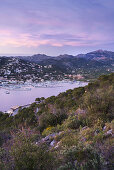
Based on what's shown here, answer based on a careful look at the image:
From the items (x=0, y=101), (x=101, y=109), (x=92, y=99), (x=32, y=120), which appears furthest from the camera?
(x=0, y=101)

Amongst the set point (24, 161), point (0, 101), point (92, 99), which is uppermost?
point (92, 99)

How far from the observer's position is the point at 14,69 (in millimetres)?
73562

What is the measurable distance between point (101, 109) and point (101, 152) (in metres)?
3.28

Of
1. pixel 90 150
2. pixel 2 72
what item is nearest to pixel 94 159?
pixel 90 150

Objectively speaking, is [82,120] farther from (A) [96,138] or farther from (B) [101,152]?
(B) [101,152]

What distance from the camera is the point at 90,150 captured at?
8.14ft

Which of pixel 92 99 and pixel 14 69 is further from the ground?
pixel 14 69

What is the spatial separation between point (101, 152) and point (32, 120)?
1086 centimetres

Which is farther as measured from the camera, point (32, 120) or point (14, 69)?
point (14, 69)

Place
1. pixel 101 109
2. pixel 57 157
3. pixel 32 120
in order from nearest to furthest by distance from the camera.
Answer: pixel 57 157
pixel 101 109
pixel 32 120

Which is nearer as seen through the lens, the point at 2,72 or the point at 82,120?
the point at 82,120

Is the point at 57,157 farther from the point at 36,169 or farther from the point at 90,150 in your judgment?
the point at 90,150

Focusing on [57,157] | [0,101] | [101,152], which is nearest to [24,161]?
[57,157]

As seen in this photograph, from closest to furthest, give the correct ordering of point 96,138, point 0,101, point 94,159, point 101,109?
point 94,159 → point 96,138 → point 101,109 → point 0,101
